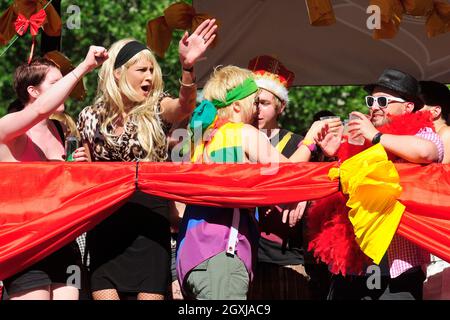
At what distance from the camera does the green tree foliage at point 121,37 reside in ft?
61.1

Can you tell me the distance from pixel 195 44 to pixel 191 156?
602 millimetres

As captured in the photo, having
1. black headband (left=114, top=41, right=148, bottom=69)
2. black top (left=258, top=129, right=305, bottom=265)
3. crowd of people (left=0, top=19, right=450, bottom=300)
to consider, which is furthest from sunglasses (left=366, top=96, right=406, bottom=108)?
black headband (left=114, top=41, right=148, bottom=69)

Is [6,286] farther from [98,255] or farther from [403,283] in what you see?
[403,283]

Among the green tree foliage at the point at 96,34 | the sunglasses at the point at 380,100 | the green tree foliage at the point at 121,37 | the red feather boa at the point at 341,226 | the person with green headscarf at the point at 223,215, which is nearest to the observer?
the person with green headscarf at the point at 223,215

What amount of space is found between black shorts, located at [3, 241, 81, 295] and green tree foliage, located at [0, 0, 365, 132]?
1319 centimetres

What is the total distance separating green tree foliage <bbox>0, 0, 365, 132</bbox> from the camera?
18.6m

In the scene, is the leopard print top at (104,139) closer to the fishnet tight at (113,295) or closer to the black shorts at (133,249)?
the black shorts at (133,249)

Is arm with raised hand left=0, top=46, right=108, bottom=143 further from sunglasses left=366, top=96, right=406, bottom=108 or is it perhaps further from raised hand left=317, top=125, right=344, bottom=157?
sunglasses left=366, top=96, right=406, bottom=108

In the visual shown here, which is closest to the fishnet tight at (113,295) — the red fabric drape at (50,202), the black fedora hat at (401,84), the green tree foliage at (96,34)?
the red fabric drape at (50,202)

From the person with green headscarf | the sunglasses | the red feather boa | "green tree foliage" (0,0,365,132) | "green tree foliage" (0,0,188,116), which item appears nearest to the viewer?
the person with green headscarf

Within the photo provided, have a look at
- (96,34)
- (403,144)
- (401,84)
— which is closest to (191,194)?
(403,144)

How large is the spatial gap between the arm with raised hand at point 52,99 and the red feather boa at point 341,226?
4.47 feet

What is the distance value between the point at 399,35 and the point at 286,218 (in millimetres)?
2424

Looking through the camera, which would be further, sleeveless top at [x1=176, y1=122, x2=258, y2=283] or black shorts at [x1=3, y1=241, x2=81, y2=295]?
black shorts at [x1=3, y1=241, x2=81, y2=295]
